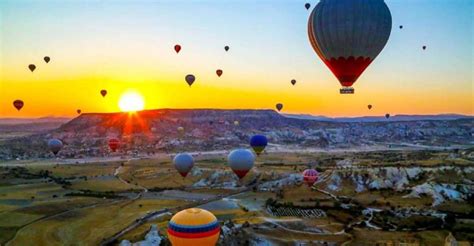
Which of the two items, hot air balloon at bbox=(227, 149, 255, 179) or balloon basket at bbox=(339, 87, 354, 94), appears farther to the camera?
hot air balloon at bbox=(227, 149, 255, 179)

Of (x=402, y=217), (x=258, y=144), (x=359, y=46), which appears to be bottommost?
(x=402, y=217)

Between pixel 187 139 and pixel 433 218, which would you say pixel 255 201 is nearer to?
pixel 433 218

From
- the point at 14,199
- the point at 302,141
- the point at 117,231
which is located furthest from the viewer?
the point at 302,141

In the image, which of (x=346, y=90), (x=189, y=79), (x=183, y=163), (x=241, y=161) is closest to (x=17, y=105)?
(x=189, y=79)

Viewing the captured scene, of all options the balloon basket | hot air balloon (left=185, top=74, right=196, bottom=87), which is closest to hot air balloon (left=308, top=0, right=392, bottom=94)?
the balloon basket

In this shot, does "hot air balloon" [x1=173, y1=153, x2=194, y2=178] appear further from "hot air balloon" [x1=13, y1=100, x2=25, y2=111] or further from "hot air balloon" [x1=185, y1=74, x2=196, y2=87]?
"hot air balloon" [x1=13, y1=100, x2=25, y2=111]

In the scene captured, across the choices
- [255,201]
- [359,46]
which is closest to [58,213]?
[255,201]
